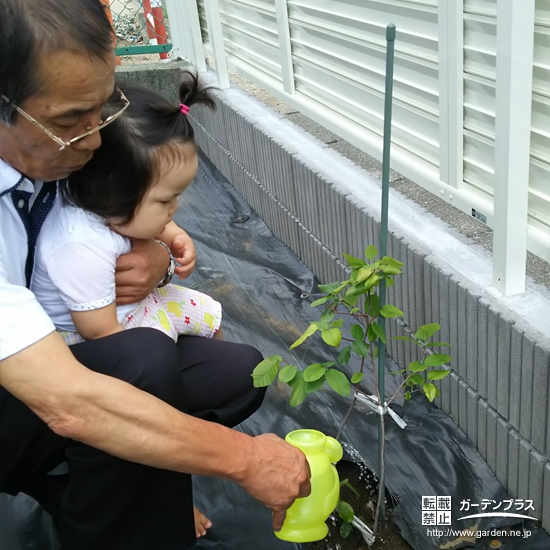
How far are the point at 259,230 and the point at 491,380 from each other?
73.3 inches

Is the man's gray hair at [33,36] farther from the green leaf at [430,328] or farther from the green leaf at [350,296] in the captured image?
the green leaf at [430,328]

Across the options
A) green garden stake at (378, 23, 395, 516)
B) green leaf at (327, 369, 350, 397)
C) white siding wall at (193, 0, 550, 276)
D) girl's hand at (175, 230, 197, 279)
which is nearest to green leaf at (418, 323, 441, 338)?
green garden stake at (378, 23, 395, 516)

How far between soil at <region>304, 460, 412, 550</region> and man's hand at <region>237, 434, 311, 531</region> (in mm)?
436

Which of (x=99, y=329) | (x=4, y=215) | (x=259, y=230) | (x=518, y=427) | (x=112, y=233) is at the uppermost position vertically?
(x=4, y=215)

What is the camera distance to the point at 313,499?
1.57 meters

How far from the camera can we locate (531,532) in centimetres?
179

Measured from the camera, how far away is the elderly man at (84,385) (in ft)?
4.08

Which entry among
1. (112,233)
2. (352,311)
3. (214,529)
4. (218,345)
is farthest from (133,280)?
(214,529)

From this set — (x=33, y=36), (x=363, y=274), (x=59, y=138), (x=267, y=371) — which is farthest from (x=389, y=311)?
(x=33, y=36)

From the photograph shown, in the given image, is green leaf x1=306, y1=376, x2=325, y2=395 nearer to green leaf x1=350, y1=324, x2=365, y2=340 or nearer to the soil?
green leaf x1=350, y1=324, x2=365, y2=340

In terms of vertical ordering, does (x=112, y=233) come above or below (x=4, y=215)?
below

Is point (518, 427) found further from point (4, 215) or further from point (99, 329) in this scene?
point (4, 215)
